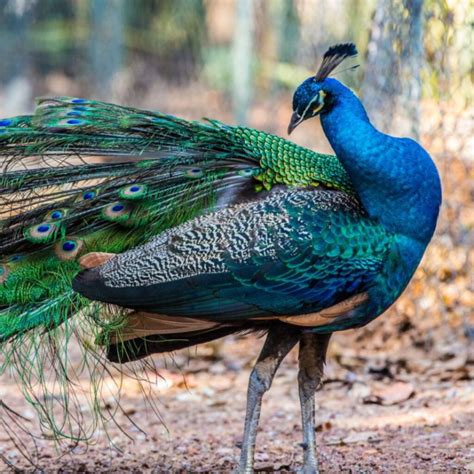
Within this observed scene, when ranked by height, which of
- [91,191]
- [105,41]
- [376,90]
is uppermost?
[105,41]

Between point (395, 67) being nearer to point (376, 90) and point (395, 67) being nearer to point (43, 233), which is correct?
point (376, 90)

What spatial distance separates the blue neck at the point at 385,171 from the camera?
433cm

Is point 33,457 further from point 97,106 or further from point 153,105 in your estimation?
point 153,105

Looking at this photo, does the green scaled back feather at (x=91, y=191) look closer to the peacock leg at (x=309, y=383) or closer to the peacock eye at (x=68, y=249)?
the peacock eye at (x=68, y=249)

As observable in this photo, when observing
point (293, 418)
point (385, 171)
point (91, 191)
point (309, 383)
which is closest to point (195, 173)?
point (91, 191)

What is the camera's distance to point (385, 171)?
435 centimetres

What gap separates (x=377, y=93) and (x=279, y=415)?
250 cm

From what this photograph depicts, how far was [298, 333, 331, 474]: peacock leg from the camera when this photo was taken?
4.74 metres

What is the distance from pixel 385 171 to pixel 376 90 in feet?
9.03

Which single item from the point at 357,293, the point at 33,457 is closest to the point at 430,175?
the point at 357,293

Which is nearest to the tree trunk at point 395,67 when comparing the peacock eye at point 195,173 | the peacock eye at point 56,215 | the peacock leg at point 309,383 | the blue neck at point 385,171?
the blue neck at point 385,171

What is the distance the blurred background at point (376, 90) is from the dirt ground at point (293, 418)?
0.04 m

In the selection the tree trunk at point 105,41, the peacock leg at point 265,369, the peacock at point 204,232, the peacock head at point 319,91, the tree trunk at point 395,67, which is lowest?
the peacock leg at point 265,369

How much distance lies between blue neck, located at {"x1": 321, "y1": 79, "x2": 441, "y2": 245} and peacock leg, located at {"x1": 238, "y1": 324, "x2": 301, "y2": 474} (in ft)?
2.28
